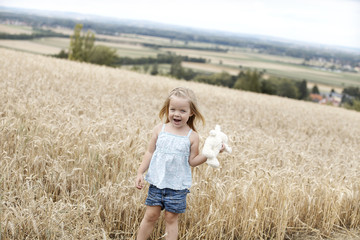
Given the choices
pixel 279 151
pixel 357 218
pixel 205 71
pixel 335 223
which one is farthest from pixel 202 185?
pixel 205 71

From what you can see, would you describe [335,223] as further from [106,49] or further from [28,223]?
[106,49]

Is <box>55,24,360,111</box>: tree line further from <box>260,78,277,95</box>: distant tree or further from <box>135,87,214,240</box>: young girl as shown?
<box>135,87,214,240</box>: young girl

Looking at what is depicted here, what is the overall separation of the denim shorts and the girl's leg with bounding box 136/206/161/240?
69 mm

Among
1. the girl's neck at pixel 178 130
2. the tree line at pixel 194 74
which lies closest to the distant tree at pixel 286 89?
the tree line at pixel 194 74

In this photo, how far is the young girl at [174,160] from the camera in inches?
126

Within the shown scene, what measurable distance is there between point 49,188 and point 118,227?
118 centimetres

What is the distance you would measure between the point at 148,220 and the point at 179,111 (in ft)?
3.73

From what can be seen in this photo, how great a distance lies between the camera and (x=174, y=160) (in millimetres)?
3246

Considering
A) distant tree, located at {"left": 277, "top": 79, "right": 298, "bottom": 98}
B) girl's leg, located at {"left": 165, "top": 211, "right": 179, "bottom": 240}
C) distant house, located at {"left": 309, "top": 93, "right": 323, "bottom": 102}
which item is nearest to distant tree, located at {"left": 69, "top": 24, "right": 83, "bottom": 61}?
distant tree, located at {"left": 277, "top": 79, "right": 298, "bottom": 98}

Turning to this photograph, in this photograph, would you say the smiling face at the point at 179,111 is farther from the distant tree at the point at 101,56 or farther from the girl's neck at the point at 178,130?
the distant tree at the point at 101,56

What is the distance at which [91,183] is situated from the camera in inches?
170

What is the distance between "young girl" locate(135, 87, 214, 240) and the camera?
3.20m

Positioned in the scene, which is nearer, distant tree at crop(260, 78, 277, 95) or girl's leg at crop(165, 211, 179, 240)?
girl's leg at crop(165, 211, 179, 240)

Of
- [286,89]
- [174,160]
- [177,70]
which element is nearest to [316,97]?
[286,89]
